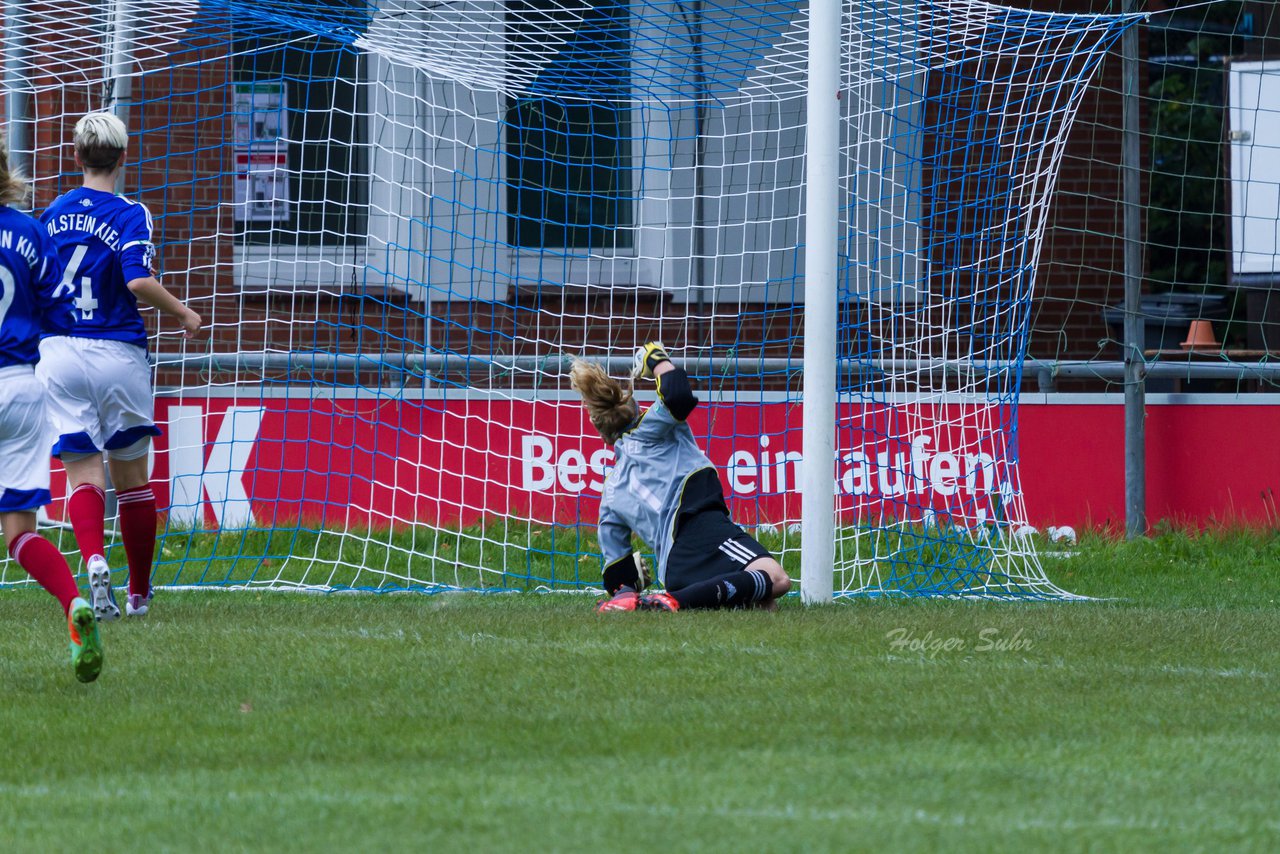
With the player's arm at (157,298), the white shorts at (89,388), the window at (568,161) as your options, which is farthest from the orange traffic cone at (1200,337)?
the white shorts at (89,388)

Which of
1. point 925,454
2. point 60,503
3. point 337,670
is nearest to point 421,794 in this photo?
point 337,670

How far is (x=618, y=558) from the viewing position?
7.29 meters

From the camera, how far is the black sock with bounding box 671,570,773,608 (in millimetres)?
6969

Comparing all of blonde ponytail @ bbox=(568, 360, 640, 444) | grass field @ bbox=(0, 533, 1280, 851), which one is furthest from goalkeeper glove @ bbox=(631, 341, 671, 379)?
grass field @ bbox=(0, 533, 1280, 851)

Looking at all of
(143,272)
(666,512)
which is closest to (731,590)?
(666,512)

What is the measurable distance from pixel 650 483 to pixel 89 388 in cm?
234

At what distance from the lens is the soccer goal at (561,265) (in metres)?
8.76

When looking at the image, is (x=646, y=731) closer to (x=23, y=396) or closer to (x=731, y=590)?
(x=23, y=396)

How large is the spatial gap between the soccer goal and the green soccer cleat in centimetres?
338

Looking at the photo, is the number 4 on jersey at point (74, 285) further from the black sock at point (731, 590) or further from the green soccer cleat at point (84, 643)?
the black sock at point (731, 590)

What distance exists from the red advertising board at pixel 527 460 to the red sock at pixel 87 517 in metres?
3.10

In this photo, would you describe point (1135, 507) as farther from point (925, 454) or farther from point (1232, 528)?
point (925, 454)

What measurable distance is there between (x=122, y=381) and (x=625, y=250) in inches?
202

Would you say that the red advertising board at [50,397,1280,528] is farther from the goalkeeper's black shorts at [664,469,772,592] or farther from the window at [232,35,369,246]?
the goalkeeper's black shorts at [664,469,772,592]
